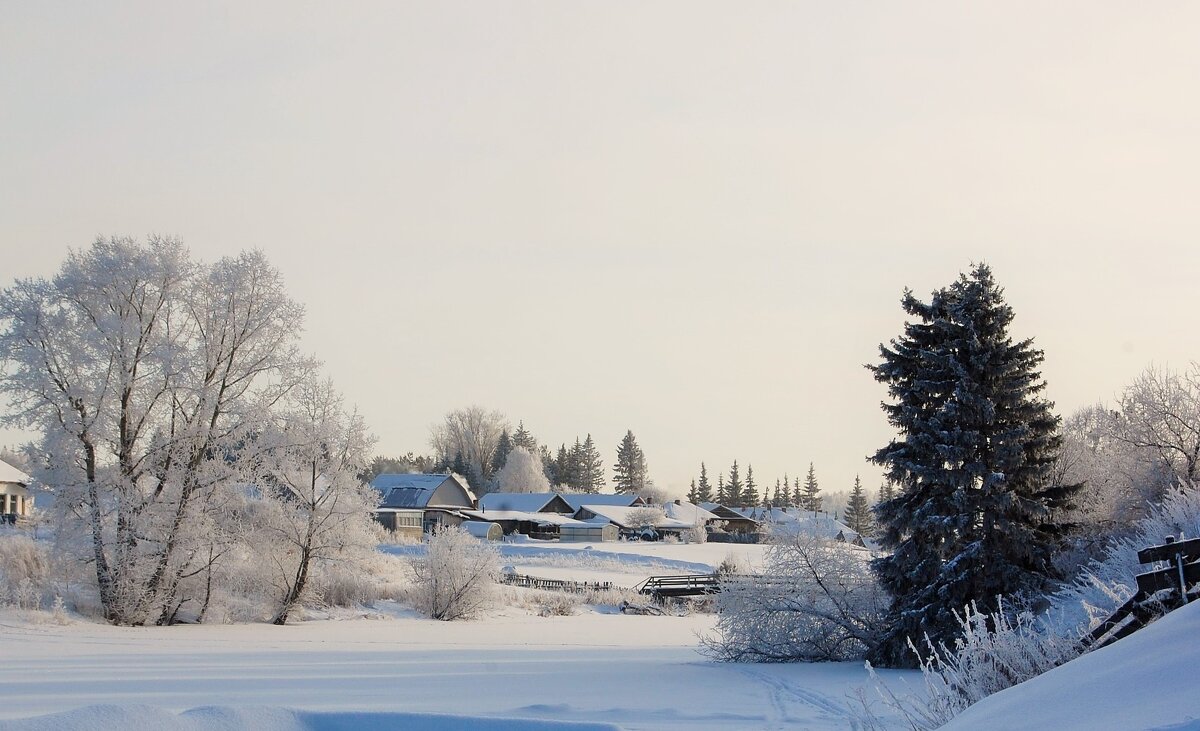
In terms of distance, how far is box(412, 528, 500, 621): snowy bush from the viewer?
37344 millimetres

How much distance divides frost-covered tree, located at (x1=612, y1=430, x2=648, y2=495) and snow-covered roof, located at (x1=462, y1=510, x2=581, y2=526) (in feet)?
149

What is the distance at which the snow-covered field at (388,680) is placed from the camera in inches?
355

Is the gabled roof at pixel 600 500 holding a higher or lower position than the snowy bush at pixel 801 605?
higher

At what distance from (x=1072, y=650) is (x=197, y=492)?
2734cm

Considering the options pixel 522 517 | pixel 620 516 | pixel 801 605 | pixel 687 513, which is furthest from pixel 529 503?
pixel 801 605

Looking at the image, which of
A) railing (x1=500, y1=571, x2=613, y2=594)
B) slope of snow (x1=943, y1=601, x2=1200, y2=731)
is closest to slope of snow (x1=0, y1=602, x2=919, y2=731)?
slope of snow (x1=943, y1=601, x2=1200, y2=731)

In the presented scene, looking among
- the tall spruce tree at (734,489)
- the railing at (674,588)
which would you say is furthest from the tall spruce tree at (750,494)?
the railing at (674,588)

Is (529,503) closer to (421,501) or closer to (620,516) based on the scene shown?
(620,516)

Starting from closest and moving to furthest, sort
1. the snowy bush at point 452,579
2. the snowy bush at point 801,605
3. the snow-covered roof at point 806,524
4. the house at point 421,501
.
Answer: the snowy bush at point 801,605 < the snow-covered roof at point 806,524 < the snowy bush at point 452,579 < the house at point 421,501

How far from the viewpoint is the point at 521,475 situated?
12375 cm

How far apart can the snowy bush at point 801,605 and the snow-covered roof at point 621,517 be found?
79.5 m

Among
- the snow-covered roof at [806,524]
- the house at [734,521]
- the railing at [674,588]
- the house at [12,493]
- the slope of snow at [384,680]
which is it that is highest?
the house at [12,493]

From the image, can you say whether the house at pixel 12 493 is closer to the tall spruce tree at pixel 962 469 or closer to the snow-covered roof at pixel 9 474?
the snow-covered roof at pixel 9 474

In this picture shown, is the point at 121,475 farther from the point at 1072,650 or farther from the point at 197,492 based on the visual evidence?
the point at 1072,650
